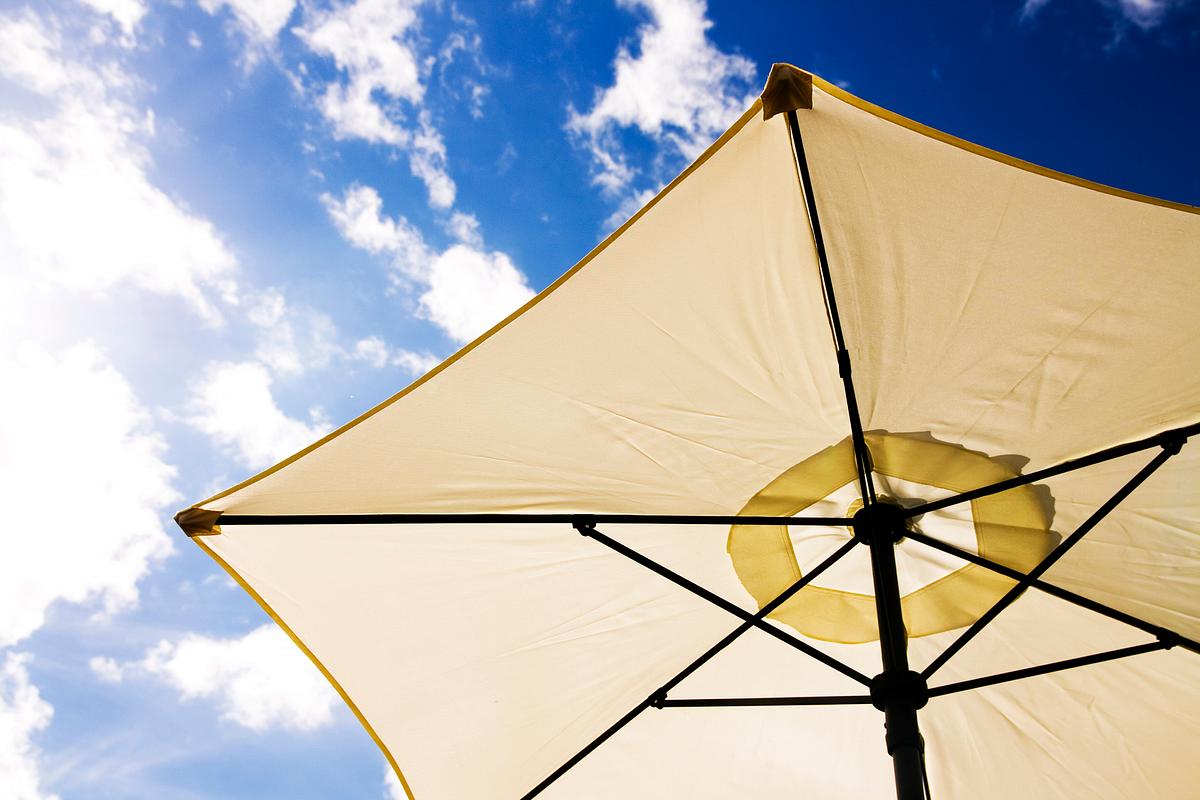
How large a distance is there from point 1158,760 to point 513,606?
2.34 m

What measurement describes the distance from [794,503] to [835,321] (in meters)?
0.83

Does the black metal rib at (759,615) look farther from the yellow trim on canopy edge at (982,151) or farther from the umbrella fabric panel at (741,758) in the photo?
the yellow trim on canopy edge at (982,151)

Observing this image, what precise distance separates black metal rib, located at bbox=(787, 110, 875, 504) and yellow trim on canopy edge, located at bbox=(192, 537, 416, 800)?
198 cm

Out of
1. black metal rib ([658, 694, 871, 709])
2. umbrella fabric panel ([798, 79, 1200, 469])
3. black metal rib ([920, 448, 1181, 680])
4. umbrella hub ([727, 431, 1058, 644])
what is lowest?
black metal rib ([658, 694, 871, 709])

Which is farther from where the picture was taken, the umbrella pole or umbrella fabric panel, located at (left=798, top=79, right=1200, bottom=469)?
umbrella fabric panel, located at (left=798, top=79, right=1200, bottom=469)

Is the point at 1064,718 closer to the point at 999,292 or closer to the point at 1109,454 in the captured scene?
the point at 1109,454

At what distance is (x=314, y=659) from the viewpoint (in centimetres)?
308

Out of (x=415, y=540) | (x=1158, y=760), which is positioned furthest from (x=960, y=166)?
(x=1158, y=760)

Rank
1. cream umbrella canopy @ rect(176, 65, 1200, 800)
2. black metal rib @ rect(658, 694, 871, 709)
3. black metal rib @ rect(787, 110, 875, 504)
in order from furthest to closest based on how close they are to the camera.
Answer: black metal rib @ rect(658, 694, 871, 709) → cream umbrella canopy @ rect(176, 65, 1200, 800) → black metal rib @ rect(787, 110, 875, 504)

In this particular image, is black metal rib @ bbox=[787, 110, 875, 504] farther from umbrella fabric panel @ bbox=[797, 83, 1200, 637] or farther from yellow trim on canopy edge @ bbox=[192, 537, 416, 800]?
yellow trim on canopy edge @ bbox=[192, 537, 416, 800]

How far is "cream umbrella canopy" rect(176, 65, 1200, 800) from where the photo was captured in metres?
2.26

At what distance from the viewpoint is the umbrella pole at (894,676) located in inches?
80.2

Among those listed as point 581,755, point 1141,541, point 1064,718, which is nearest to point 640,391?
point 581,755

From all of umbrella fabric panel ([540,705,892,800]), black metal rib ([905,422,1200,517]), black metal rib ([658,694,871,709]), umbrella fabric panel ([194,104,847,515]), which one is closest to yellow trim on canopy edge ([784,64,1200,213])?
umbrella fabric panel ([194,104,847,515])
